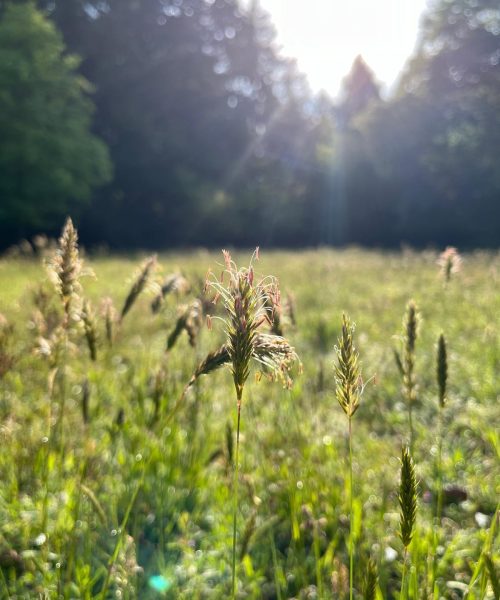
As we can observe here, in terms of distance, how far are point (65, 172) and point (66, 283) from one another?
25132mm

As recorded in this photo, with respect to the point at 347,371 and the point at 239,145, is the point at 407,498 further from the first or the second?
the point at 239,145

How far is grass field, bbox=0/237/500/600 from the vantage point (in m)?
1.85

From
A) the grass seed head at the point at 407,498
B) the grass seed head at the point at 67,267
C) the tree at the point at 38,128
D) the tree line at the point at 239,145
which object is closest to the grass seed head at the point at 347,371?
the grass seed head at the point at 407,498

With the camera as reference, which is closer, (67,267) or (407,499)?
(407,499)

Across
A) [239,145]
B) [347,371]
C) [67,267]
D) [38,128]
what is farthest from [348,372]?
[239,145]

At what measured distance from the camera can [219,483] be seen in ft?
9.12

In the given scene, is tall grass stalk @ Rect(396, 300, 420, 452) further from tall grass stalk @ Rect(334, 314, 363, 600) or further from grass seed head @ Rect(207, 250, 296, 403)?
grass seed head @ Rect(207, 250, 296, 403)

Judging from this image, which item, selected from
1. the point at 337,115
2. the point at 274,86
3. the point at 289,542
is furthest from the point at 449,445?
the point at 337,115

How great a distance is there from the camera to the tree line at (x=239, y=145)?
27891mm

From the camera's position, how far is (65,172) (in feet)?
80.9

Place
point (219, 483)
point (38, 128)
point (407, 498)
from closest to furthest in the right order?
A: 1. point (407, 498)
2. point (219, 483)
3. point (38, 128)

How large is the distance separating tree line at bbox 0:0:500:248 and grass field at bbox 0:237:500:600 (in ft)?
79.2

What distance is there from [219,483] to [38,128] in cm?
2445

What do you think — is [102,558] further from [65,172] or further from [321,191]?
[321,191]
